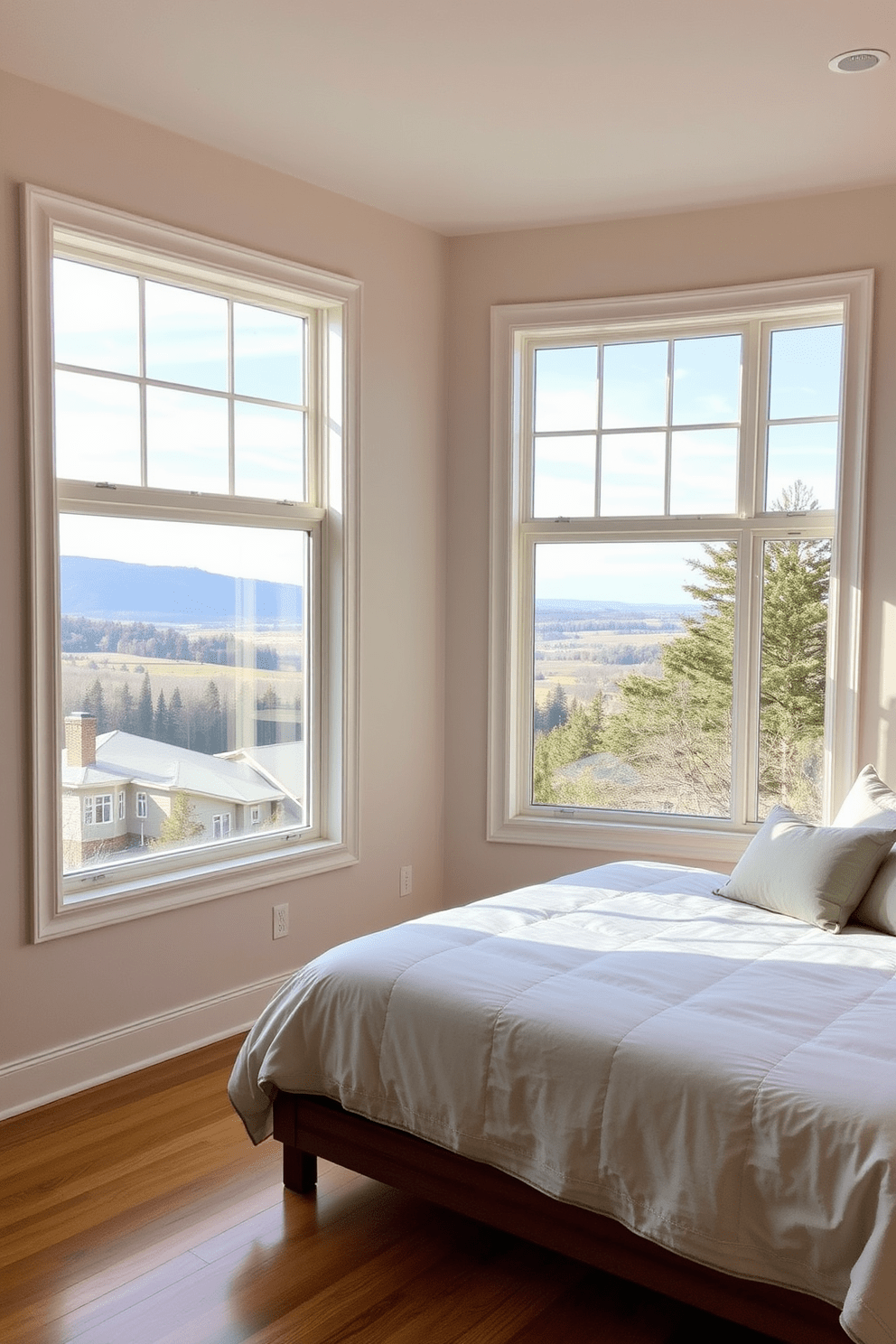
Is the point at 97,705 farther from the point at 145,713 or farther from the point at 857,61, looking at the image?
the point at 857,61

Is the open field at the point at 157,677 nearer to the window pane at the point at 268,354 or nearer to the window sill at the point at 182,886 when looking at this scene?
the window sill at the point at 182,886

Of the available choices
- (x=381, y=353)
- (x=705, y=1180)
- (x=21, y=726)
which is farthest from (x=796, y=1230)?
(x=381, y=353)

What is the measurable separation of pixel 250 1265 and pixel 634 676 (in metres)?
2.68

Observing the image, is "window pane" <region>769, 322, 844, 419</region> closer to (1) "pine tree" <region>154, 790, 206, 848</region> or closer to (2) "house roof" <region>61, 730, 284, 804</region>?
(2) "house roof" <region>61, 730, 284, 804</region>

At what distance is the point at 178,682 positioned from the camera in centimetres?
369

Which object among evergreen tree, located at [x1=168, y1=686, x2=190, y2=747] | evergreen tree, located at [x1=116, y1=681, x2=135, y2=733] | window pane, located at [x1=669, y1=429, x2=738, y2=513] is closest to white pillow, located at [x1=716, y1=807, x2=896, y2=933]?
window pane, located at [x1=669, y1=429, x2=738, y2=513]

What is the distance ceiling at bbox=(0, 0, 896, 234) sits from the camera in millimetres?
2746

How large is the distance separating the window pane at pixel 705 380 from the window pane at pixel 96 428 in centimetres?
206

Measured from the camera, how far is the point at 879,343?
389 cm

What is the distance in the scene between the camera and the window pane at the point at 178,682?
3.40 metres

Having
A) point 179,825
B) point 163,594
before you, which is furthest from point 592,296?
point 179,825

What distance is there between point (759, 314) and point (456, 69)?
63.3 inches

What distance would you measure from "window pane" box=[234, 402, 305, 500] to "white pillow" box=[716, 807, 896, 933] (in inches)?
81.8

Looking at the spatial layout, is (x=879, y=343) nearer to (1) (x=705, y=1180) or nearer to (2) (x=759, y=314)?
(2) (x=759, y=314)
